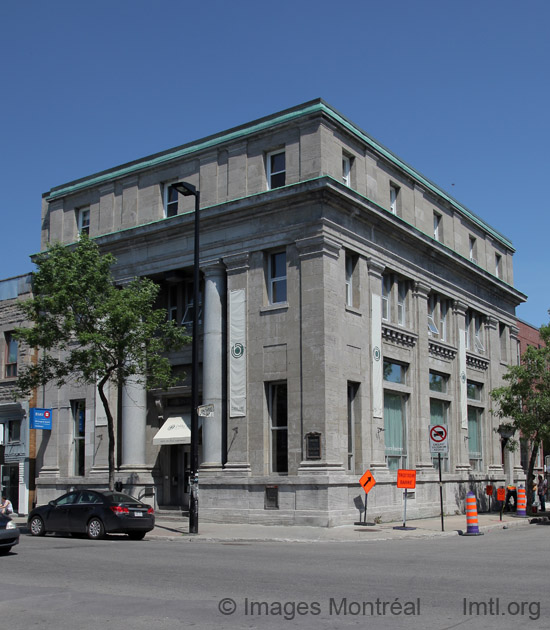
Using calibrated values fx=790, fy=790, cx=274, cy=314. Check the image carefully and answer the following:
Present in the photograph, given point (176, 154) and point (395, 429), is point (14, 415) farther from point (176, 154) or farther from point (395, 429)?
point (395, 429)

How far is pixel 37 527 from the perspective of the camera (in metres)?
23.4

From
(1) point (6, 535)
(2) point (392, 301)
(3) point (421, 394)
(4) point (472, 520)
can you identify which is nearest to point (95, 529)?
(1) point (6, 535)

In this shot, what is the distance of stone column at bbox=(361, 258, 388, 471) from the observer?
28.7 metres

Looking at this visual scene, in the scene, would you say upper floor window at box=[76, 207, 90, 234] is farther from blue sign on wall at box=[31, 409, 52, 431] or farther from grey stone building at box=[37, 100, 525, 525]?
blue sign on wall at box=[31, 409, 52, 431]

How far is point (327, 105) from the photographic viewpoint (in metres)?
28.4

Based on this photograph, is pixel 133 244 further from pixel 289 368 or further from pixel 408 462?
pixel 408 462

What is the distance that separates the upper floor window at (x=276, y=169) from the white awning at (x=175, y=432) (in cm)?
966

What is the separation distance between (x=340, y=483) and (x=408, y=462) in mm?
6898

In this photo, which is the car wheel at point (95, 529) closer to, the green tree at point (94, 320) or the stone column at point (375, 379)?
the green tree at point (94, 320)

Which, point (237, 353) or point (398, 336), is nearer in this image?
point (237, 353)

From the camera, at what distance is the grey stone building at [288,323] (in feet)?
88.8

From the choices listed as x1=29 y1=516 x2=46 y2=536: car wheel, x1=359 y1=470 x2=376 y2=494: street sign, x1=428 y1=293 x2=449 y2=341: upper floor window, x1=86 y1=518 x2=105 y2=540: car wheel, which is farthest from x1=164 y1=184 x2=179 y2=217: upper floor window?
x1=86 y1=518 x2=105 y2=540: car wheel

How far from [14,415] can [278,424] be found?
15165 mm
